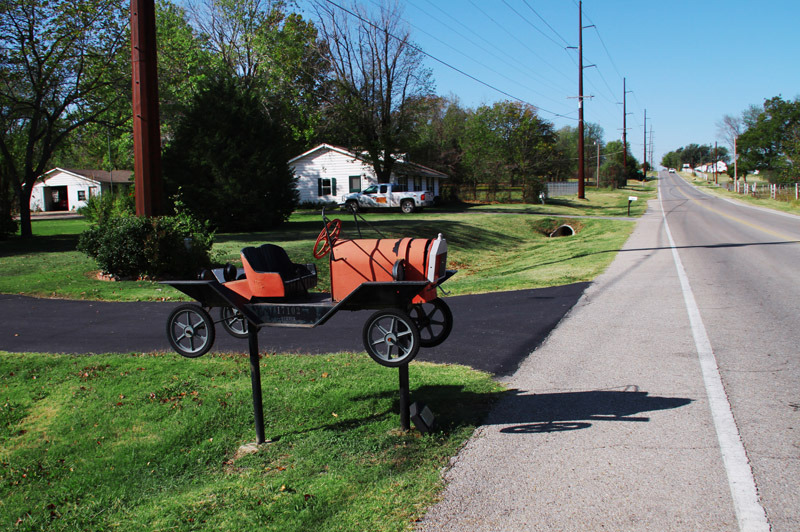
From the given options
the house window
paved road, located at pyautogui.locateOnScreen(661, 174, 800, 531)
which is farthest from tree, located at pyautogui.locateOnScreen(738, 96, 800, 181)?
paved road, located at pyautogui.locateOnScreen(661, 174, 800, 531)

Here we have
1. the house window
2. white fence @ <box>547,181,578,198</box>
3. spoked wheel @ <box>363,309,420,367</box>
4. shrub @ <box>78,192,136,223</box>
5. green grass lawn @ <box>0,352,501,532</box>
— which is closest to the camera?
green grass lawn @ <box>0,352,501,532</box>

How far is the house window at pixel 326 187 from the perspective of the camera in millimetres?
47250

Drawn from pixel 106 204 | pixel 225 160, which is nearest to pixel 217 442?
pixel 106 204

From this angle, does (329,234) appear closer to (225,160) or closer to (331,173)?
(225,160)

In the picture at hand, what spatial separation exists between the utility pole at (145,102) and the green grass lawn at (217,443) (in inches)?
251

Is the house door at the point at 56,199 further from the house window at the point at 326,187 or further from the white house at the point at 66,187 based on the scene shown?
the house window at the point at 326,187

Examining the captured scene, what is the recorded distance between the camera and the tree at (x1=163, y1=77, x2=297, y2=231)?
79.0 ft

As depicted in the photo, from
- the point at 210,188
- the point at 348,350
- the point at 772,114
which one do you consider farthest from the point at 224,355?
the point at 772,114

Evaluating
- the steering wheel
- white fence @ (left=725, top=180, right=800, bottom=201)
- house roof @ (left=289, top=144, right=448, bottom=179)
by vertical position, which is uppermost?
house roof @ (left=289, top=144, right=448, bottom=179)

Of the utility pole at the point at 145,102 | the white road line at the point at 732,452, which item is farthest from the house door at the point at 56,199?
the white road line at the point at 732,452

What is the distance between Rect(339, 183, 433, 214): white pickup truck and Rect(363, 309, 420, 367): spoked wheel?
112ft

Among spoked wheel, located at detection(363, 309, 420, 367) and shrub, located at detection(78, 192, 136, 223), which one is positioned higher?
shrub, located at detection(78, 192, 136, 223)

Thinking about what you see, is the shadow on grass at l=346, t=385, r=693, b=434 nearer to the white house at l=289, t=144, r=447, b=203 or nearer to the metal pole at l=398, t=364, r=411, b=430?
the metal pole at l=398, t=364, r=411, b=430

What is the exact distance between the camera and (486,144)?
59.8m
